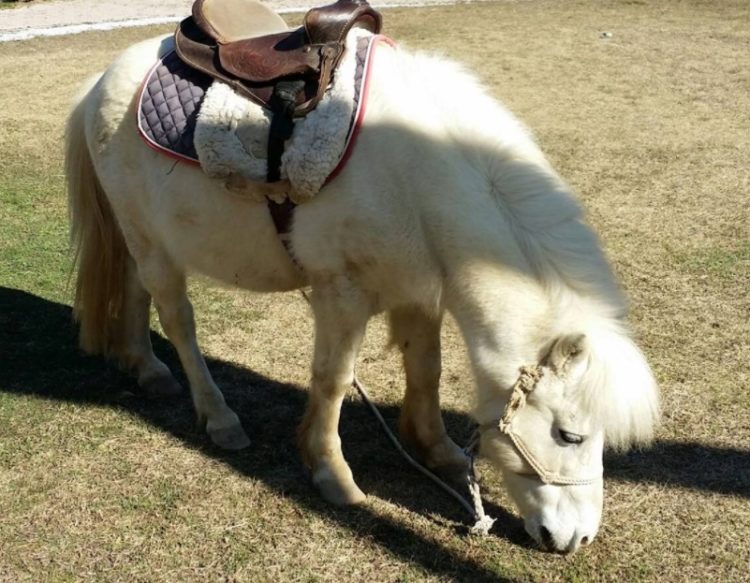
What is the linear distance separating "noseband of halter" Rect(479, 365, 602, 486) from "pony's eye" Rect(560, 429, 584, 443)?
0.37 feet

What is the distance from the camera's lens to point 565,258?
268 centimetres

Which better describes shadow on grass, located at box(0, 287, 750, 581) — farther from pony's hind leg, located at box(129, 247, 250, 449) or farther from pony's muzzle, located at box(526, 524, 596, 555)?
pony's muzzle, located at box(526, 524, 596, 555)

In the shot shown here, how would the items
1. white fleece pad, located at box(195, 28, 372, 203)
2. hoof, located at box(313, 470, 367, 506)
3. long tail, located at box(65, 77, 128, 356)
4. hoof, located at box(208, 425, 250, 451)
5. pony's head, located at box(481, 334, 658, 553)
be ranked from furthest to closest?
long tail, located at box(65, 77, 128, 356), hoof, located at box(208, 425, 250, 451), hoof, located at box(313, 470, 367, 506), white fleece pad, located at box(195, 28, 372, 203), pony's head, located at box(481, 334, 658, 553)

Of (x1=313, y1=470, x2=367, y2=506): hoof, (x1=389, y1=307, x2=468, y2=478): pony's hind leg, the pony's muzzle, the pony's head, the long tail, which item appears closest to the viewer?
the pony's head

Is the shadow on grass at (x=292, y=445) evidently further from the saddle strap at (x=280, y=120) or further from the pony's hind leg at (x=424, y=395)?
the saddle strap at (x=280, y=120)

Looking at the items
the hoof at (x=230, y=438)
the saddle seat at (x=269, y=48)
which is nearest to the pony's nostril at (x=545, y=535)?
the hoof at (x=230, y=438)

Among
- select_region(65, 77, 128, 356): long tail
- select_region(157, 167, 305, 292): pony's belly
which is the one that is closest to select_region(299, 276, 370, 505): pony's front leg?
select_region(157, 167, 305, 292): pony's belly

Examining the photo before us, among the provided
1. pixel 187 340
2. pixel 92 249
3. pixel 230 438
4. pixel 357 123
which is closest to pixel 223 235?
pixel 187 340

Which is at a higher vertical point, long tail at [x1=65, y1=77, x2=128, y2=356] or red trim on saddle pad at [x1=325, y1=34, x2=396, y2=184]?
red trim on saddle pad at [x1=325, y1=34, x2=396, y2=184]

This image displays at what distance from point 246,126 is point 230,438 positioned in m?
1.28

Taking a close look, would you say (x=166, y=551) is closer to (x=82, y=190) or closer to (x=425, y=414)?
(x=425, y=414)

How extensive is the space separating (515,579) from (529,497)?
11.9 inches

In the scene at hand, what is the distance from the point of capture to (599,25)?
38.6 feet

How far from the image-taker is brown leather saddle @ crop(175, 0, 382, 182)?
3.09 meters
